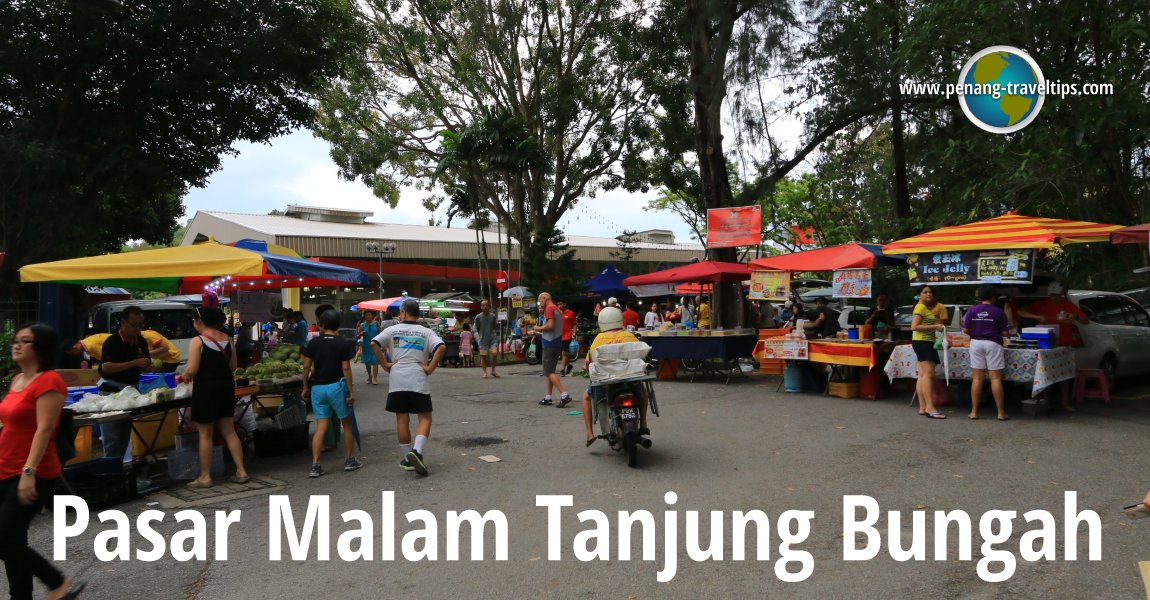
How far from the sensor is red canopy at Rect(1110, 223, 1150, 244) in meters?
8.93

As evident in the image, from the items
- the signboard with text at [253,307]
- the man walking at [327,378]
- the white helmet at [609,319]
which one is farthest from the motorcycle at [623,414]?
the signboard with text at [253,307]

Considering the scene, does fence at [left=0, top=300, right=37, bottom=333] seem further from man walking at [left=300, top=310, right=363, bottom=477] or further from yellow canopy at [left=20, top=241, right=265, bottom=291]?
man walking at [left=300, top=310, right=363, bottom=477]

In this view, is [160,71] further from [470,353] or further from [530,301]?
[530,301]

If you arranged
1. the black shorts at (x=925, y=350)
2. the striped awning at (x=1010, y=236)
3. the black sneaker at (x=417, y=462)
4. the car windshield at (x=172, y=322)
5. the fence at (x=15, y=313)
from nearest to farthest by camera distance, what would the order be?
1. the black sneaker at (x=417, y=462)
2. the striped awning at (x=1010, y=236)
3. the black shorts at (x=925, y=350)
4. the fence at (x=15, y=313)
5. the car windshield at (x=172, y=322)

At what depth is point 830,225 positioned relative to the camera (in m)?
37.9

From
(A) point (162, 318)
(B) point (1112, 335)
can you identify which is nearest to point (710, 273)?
(B) point (1112, 335)

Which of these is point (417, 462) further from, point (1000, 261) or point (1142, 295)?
point (1142, 295)

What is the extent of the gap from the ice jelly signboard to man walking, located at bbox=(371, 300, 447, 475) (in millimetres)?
7579

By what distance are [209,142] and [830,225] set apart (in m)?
30.2

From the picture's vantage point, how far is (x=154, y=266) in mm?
8125

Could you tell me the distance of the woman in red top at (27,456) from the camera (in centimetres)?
393

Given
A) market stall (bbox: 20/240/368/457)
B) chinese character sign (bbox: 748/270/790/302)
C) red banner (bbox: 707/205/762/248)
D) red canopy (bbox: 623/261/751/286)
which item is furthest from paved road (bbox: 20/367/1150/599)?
red banner (bbox: 707/205/762/248)

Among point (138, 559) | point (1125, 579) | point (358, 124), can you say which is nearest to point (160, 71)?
point (358, 124)

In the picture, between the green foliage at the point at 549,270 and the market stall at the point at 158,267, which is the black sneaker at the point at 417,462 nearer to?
the market stall at the point at 158,267
